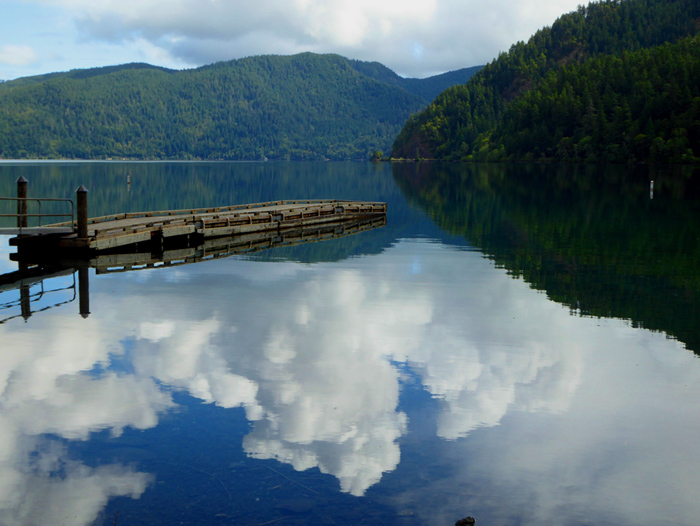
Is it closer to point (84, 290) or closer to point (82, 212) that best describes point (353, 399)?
point (84, 290)

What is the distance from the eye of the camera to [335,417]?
1295 cm

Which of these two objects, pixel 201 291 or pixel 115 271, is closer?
pixel 201 291

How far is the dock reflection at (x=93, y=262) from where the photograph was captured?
23375mm

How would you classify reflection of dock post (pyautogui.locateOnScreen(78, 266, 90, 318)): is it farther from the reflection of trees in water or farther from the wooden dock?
the reflection of trees in water

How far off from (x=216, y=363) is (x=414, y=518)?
25.2 feet

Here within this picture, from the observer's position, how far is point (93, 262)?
31.1 metres

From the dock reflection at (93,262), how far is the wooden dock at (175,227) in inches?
17.9

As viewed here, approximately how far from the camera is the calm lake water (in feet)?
33.2

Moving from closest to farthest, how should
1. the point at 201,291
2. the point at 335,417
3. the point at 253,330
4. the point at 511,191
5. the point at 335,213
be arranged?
the point at 335,417
the point at 253,330
the point at 201,291
the point at 335,213
the point at 511,191

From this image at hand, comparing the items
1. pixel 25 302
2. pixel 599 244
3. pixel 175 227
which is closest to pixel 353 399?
pixel 25 302

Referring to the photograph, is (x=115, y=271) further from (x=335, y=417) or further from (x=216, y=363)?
(x=335, y=417)

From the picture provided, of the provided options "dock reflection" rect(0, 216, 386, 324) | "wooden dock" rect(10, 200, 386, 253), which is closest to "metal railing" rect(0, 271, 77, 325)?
"dock reflection" rect(0, 216, 386, 324)

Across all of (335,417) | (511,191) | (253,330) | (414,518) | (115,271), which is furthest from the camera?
(511,191)

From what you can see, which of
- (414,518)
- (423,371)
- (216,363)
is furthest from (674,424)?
(216,363)
